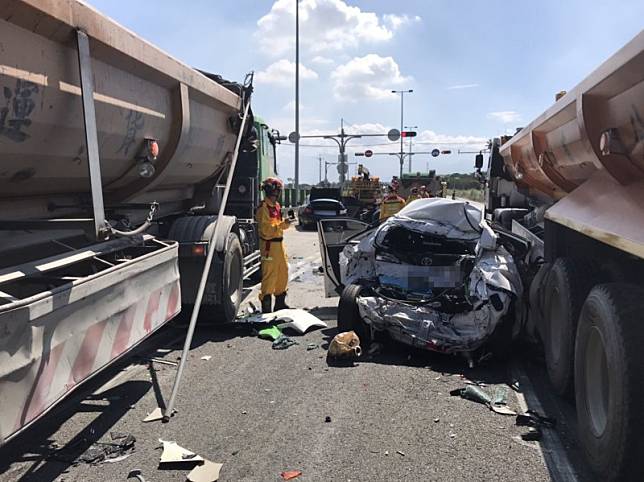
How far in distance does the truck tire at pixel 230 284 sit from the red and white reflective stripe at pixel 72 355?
2209 millimetres

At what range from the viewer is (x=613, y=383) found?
304cm

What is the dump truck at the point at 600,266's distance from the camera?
2910 millimetres

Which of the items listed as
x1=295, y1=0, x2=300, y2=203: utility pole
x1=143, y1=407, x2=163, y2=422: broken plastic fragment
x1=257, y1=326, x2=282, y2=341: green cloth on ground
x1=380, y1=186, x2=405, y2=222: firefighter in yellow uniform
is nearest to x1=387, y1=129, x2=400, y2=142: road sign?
x1=295, y1=0, x2=300, y2=203: utility pole

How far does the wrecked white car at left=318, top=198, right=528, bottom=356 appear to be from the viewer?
531cm

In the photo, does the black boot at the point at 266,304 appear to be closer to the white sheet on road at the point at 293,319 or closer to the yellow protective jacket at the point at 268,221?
the white sheet on road at the point at 293,319

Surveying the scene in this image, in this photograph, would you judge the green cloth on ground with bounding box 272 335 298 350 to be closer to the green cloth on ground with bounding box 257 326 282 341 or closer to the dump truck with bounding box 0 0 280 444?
the green cloth on ground with bounding box 257 326 282 341

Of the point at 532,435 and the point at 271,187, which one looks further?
the point at 271,187

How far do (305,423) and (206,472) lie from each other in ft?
2.97

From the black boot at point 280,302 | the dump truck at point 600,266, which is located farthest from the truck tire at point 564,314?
the black boot at point 280,302

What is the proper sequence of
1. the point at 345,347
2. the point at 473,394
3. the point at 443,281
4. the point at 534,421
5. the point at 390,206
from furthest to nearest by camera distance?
the point at 390,206 < the point at 443,281 < the point at 345,347 < the point at 473,394 < the point at 534,421

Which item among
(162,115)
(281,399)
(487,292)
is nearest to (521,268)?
(487,292)

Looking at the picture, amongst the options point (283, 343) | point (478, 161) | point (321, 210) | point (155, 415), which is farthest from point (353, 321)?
point (321, 210)

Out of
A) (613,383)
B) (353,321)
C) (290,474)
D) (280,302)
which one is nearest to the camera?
(613,383)

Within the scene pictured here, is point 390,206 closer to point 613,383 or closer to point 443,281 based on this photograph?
point 443,281
